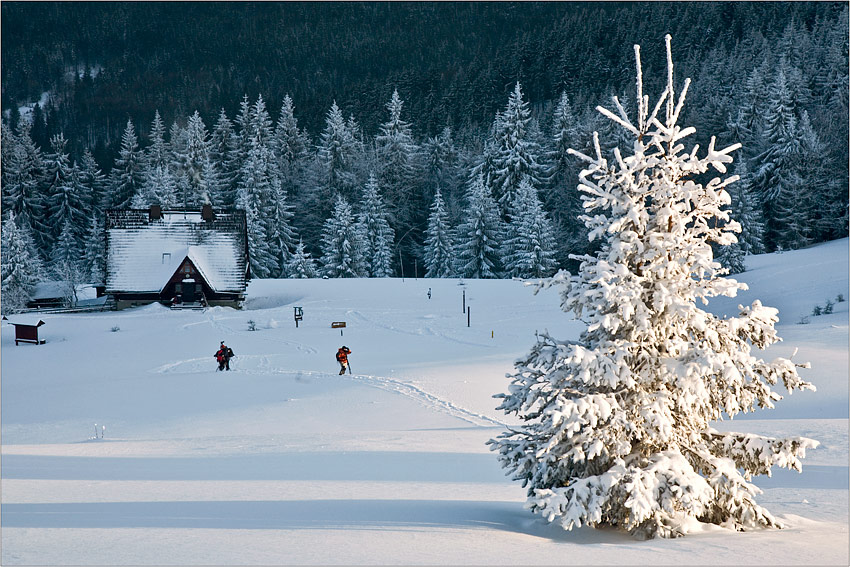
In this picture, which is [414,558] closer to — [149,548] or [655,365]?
[149,548]

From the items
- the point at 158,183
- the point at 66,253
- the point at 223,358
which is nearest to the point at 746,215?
the point at 223,358

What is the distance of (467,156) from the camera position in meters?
69.2

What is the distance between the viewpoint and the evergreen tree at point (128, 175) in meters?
70.8

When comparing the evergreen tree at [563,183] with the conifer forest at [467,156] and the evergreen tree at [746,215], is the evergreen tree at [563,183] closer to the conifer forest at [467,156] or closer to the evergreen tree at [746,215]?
the conifer forest at [467,156]

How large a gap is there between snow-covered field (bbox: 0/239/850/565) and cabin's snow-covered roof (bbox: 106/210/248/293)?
8.54 m

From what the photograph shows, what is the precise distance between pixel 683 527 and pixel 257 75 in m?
141

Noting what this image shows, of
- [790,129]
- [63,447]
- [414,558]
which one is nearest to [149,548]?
[414,558]

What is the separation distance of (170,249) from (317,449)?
113 feet

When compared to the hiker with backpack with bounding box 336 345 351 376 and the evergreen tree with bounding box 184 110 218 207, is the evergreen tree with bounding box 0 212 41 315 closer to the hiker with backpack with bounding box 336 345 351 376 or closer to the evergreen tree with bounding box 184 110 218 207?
the evergreen tree with bounding box 184 110 218 207

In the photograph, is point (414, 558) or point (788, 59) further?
point (788, 59)

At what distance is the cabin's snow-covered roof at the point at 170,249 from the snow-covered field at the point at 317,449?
854 cm

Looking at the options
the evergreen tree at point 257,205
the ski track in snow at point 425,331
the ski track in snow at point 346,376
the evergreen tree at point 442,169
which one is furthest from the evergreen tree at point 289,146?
the ski track in snow at point 346,376

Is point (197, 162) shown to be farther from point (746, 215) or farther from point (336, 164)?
point (746, 215)

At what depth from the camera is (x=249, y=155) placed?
222 ft
